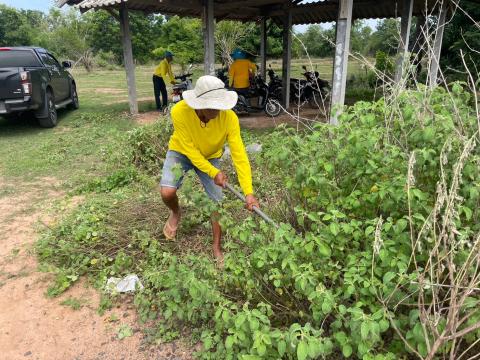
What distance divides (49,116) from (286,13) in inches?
262

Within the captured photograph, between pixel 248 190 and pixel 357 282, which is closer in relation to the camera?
pixel 357 282

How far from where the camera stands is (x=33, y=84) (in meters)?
8.05

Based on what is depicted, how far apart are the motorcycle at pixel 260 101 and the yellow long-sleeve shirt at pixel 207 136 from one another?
21.1 feet

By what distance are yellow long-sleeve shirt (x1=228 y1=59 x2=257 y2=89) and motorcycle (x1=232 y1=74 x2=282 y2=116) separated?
0.22 metres

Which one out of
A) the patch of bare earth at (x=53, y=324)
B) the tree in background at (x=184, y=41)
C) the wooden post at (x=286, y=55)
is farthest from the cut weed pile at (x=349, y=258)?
the tree in background at (x=184, y=41)

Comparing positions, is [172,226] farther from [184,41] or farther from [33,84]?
[184,41]

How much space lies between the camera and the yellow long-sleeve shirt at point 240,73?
9242 millimetres

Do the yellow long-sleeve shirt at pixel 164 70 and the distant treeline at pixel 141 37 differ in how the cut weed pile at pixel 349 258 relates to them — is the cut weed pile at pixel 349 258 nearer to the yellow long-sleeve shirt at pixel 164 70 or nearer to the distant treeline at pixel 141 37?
the yellow long-sleeve shirt at pixel 164 70

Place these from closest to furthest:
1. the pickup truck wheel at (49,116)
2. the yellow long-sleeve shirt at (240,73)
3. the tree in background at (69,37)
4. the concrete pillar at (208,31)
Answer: the concrete pillar at (208,31), the pickup truck wheel at (49,116), the yellow long-sleeve shirt at (240,73), the tree in background at (69,37)

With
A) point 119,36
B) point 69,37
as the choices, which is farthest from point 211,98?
point 119,36

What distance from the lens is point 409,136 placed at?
7.49 ft

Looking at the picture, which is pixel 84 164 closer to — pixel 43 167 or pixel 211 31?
pixel 43 167

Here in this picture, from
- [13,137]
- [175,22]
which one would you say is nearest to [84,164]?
[13,137]

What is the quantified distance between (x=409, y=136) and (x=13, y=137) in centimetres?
833
